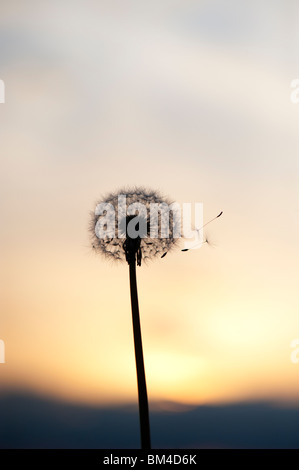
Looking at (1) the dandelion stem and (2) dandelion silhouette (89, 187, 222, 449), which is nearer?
(1) the dandelion stem

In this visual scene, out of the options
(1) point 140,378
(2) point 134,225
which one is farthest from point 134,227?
(1) point 140,378

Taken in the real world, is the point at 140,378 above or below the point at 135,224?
below

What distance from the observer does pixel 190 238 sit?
695 cm

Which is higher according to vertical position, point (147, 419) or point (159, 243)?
point (159, 243)

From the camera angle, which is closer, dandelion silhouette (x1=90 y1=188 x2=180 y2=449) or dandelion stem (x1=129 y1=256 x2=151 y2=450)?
dandelion stem (x1=129 y1=256 x2=151 y2=450)

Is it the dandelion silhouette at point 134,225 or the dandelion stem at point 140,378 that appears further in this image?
the dandelion silhouette at point 134,225

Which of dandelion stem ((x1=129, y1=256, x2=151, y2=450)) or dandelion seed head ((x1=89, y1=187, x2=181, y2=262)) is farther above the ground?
dandelion seed head ((x1=89, y1=187, x2=181, y2=262))

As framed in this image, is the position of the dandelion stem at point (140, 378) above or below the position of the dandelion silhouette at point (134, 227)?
below

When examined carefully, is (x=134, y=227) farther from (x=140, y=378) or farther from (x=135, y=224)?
(x=140, y=378)

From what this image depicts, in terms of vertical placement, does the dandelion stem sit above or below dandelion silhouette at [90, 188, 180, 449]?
below

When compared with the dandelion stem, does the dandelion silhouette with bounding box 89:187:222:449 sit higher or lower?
higher
